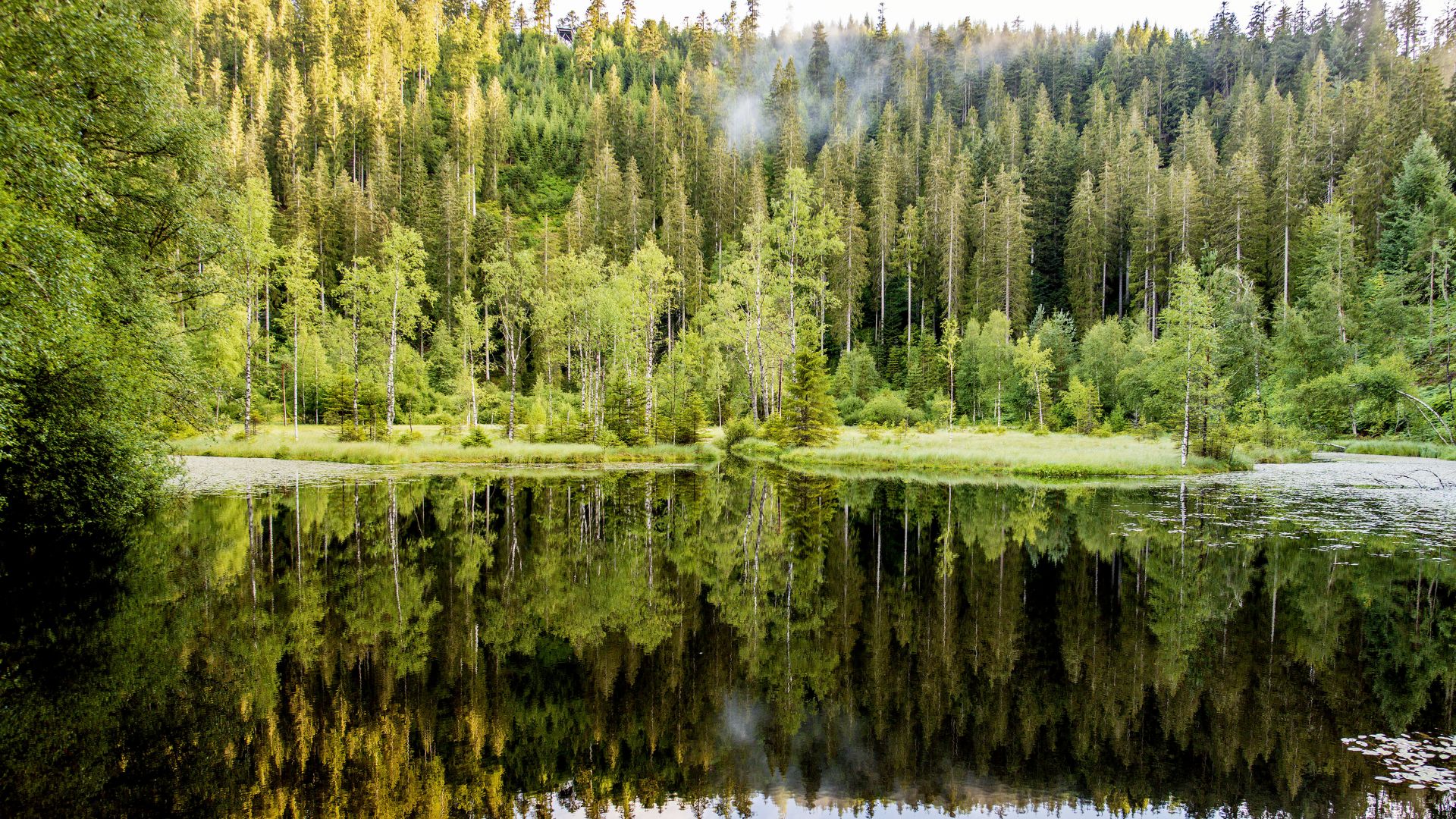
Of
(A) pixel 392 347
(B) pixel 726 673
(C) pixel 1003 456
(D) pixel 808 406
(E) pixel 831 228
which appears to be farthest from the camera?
(E) pixel 831 228

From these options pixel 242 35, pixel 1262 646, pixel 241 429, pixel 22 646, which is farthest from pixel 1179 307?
pixel 242 35

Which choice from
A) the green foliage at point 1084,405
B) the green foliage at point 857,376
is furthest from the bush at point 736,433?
the green foliage at point 1084,405

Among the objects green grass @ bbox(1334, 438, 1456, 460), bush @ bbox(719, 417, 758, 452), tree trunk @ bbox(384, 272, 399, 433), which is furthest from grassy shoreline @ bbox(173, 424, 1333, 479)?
green grass @ bbox(1334, 438, 1456, 460)

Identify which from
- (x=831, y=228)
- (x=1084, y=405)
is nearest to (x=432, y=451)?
(x=831, y=228)

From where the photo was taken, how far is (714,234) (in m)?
82.7

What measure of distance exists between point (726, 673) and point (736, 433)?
108ft

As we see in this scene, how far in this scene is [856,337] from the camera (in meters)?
73.6

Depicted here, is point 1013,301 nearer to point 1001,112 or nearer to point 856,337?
point 856,337

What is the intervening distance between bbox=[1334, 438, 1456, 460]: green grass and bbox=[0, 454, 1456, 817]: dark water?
2334 centimetres

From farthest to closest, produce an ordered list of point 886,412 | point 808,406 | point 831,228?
1. point 886,412
2. point 831,228
3. point 808,406

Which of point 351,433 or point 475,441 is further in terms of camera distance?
point 351,433

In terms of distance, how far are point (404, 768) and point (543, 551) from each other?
9.58 meters

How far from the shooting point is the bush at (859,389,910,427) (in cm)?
5622

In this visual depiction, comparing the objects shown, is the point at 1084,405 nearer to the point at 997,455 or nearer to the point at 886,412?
the point at 886,412
